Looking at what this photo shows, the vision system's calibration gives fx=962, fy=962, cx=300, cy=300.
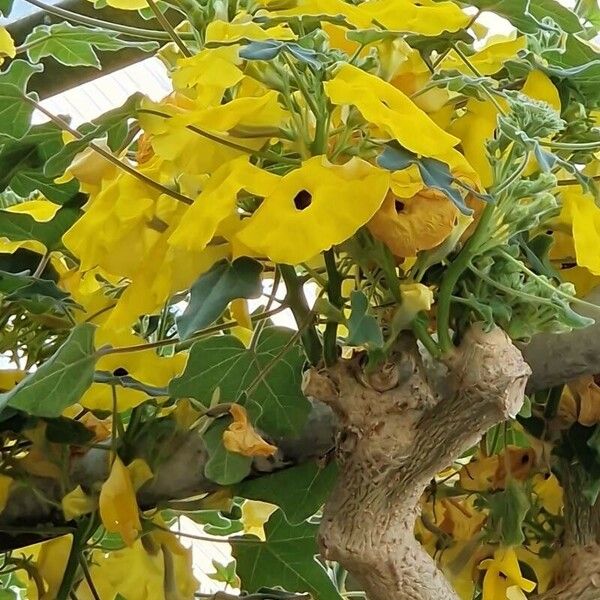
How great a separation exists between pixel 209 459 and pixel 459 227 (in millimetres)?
146

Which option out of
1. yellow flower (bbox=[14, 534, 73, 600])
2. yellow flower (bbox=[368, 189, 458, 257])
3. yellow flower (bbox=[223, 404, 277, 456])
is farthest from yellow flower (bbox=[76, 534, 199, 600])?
yellow flower (bbox=[368, 189, 458, 257])

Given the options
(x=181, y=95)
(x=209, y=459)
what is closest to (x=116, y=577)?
(x=209, y=459)

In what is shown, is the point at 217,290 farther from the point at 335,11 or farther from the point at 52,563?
the point at 52,563

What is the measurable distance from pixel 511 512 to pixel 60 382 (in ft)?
0.67


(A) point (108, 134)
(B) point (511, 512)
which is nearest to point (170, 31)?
(A) point (108, 134)

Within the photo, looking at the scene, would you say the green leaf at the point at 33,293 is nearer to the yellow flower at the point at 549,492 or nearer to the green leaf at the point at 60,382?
the green leaf at the point at 60,382

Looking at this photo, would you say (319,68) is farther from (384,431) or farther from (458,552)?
(458,552)

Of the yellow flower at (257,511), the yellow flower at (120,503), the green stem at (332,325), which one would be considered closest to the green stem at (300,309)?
the green stem at (332,325)

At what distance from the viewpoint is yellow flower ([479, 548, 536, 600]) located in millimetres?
418

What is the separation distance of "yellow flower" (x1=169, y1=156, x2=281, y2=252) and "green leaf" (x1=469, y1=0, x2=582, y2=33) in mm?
112

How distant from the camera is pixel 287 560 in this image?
503mm

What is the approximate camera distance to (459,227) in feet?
1.01

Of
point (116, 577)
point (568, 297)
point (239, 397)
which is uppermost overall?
point (568, 297)

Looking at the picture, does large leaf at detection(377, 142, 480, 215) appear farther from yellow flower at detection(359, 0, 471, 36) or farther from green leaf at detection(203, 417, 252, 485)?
green leaf at detection(203, 417, 252, 485)
